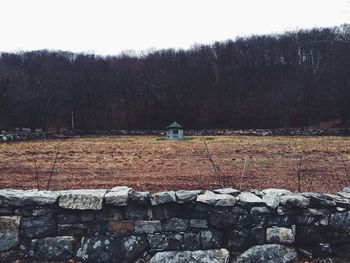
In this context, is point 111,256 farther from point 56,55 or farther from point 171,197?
point 56,55

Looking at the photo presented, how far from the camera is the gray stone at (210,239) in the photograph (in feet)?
18.0

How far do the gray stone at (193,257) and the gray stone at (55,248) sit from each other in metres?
1.25

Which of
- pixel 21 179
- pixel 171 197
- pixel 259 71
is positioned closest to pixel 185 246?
pixel 171 197

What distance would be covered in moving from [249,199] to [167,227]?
132cm

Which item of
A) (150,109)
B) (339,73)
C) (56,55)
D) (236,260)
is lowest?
(236,260)

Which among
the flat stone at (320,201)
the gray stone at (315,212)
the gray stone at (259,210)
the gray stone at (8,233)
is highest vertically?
the flat stone at (320,201)

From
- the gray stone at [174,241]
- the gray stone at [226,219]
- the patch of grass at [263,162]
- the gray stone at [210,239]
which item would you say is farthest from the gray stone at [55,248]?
the patch of grass at [263,162]

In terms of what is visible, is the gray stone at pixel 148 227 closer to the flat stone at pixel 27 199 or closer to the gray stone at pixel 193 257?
the gray stone at pixel 193 257

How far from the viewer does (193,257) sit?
17.9 ft

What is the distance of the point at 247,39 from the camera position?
7788cm

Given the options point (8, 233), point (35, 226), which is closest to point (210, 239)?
point (35, 226)

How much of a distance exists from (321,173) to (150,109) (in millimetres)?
53709

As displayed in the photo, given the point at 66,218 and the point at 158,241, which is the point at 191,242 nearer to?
the point at 158,241

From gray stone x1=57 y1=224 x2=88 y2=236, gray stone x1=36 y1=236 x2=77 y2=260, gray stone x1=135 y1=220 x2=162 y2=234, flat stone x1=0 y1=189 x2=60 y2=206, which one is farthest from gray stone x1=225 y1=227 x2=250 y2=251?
flat stone x1=0 y1=189 x2=60 y2=206
